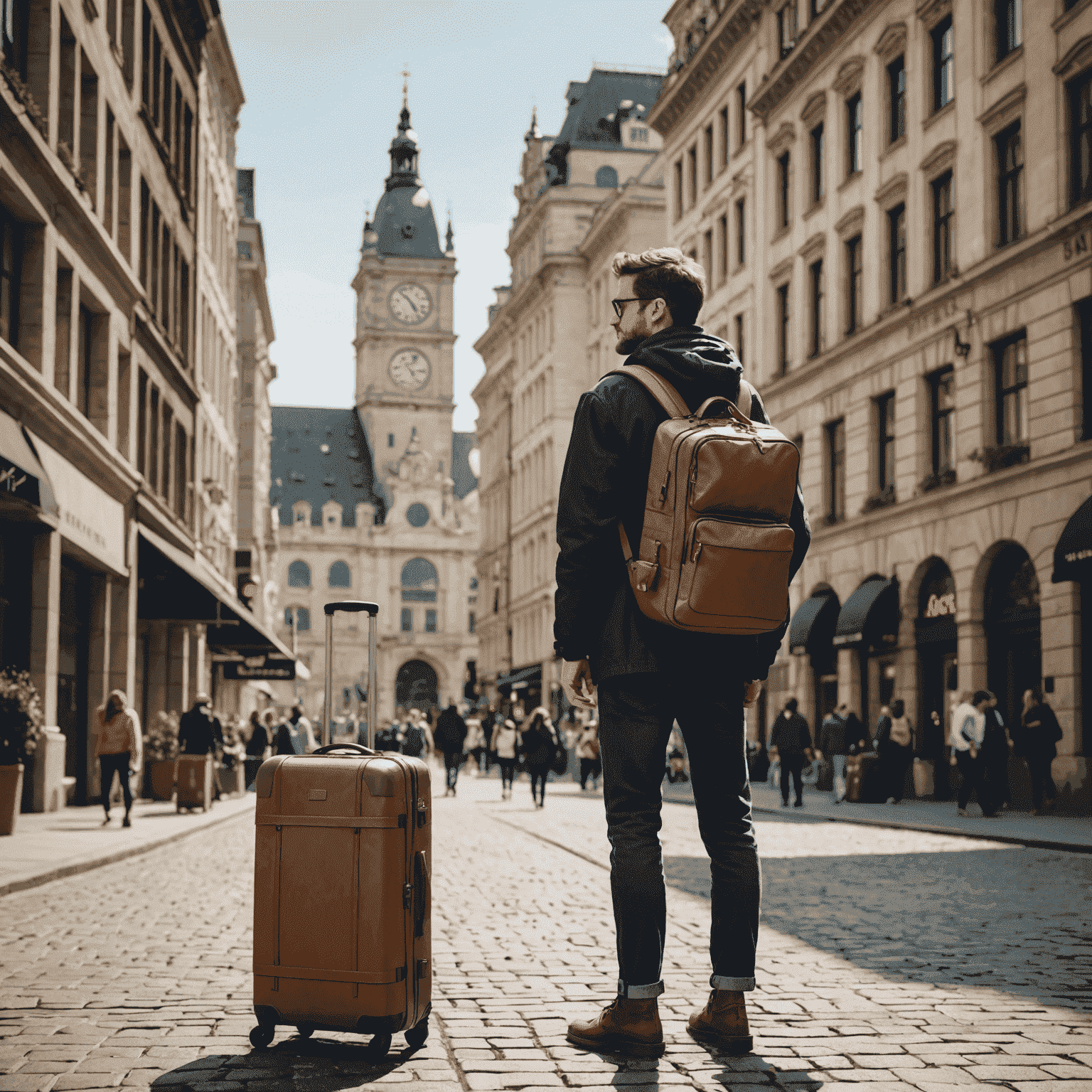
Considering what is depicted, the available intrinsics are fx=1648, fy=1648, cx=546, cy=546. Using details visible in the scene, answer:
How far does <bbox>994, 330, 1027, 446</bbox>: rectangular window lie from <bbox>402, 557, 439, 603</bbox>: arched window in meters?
109

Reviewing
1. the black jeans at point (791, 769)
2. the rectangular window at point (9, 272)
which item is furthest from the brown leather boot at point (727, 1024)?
the black jeans at point (791, 769)

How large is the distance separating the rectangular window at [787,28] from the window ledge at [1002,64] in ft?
35.4

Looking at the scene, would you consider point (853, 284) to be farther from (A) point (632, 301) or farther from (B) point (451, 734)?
(A) point (632, 301)

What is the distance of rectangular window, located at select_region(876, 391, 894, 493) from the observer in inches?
1262

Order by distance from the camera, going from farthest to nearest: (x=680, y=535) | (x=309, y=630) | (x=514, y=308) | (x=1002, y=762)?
(x=309, y=630), (x=514, y=308), (x=1002, y=762), (x=680, y=535)

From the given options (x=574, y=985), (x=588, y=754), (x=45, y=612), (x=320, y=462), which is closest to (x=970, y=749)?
(x=45, y=612)

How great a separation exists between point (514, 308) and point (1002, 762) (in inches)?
2428

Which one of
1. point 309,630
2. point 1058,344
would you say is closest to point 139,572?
point 1058,344

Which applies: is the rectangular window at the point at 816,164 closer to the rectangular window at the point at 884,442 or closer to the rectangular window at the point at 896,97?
the rectangular window at the point at 896,97

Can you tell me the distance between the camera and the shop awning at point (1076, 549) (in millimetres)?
22047

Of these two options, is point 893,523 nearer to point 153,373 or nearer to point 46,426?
point 153,373

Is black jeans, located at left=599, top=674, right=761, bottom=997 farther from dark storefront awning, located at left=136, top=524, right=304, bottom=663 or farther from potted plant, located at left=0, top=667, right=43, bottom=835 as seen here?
dark storefront awning, located at left=136, top=524, right=304, bottom=663

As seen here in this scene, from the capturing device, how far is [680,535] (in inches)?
193

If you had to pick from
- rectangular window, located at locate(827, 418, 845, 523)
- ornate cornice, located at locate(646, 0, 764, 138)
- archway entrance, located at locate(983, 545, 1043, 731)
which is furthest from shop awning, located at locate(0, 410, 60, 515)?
ornate cornice, located at locate(646, 0, 764, 138)
